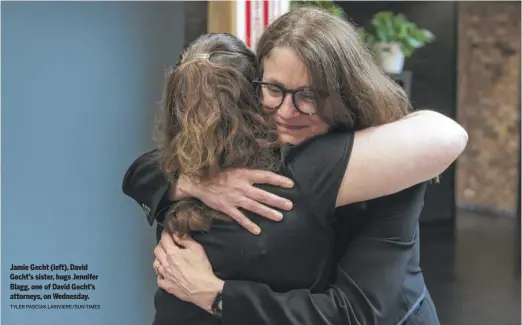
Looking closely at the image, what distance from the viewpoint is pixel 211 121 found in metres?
1.03

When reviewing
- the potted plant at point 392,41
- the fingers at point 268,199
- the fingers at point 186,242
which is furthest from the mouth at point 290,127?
the potted plant at point 392,41

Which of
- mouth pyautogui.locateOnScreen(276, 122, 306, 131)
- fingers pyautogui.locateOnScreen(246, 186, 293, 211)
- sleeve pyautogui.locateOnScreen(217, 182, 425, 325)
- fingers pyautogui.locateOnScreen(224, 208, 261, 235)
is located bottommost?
sleeve pyautogui.locateOnScreen(217, 182, 425, 325)

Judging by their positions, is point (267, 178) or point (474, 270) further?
point (474, 270)

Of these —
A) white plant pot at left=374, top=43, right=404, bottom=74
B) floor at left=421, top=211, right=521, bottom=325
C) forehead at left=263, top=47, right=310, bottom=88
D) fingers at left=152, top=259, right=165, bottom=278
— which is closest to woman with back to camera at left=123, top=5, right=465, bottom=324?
forehead at left=263, top=47, right=310, bottom=88

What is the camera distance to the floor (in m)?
3.97

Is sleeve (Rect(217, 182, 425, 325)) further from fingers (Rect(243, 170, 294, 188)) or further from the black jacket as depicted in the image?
fingers (Rect(243, 170, 294, 188))

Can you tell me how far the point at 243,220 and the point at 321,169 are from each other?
15 centimetres

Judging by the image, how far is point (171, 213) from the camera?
3.86ft

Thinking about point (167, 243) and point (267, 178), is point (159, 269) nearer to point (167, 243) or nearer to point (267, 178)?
point (167, 243)

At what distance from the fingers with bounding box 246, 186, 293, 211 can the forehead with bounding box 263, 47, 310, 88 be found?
181mm

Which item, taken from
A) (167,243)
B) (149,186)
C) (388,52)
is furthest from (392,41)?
(167,243)

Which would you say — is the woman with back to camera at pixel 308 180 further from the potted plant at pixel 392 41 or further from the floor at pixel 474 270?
the potted plant at pixel 392 41

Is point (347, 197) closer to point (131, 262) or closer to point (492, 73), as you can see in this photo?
point (131, 262)

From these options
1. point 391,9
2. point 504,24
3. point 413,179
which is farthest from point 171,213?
point 504,24
